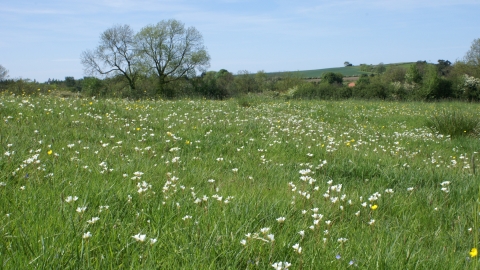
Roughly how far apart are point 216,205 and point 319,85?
117ft

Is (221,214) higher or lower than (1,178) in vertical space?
lower

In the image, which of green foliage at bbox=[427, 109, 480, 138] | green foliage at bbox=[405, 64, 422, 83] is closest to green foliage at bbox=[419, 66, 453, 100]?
green foliage at bbox=[405, 64, 422, 83]

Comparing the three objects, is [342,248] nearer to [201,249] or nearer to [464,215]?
[201,249]

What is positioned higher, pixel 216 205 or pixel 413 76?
pixel 216 205

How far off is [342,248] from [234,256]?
0.69 m

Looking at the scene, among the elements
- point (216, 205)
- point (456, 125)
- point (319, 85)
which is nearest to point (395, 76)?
point (319, 85)

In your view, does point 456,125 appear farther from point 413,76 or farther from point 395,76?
point 395,76

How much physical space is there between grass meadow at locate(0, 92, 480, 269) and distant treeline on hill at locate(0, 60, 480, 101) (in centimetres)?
1623

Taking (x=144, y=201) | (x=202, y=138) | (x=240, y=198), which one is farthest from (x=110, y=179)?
(x=202, y=138)

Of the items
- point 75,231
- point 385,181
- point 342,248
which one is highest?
Answer: point 75,231

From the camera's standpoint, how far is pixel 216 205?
3186 mm

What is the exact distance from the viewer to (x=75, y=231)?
220cm

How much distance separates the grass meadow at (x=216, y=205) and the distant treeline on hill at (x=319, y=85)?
16235 mm

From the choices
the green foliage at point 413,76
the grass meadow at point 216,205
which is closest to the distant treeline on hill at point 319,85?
the green foliage at point 413,76
